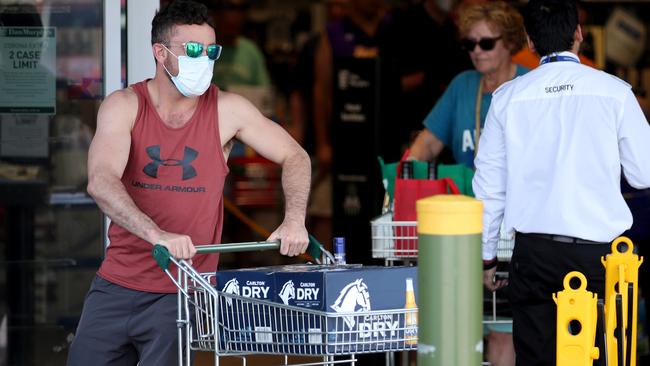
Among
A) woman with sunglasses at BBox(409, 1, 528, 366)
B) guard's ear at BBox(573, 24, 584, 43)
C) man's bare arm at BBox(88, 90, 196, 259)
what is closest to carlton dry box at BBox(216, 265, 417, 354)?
man's bare arm at BBox(88, 90, 196, 259)

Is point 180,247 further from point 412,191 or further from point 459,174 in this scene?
point 459,174

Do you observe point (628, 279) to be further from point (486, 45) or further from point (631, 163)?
point (486, 45)

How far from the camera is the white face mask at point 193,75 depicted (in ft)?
15.6

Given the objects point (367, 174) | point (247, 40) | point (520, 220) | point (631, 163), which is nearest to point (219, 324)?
point (520, 220)

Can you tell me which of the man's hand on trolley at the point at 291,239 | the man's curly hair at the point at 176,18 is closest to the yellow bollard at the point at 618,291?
the man's hand on trolley at the point at 291,239

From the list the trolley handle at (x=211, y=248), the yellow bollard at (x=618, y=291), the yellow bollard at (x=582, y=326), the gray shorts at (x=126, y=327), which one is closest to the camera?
the trolley handle at (x=211, y=248)

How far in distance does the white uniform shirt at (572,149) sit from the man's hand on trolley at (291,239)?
0.99 m

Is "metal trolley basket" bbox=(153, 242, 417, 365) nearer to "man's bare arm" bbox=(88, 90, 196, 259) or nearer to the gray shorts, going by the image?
"man's bare arm" bbox=(88, 90, 196, 259)

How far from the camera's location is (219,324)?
4.27 m

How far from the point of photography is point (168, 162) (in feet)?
15.6

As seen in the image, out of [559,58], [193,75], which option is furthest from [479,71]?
[193,75]

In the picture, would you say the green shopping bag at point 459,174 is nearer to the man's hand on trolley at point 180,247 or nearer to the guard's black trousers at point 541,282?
the guard's black trousers at point 541,282

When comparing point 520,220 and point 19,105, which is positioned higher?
point 19,105

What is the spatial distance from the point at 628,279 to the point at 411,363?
2.96m
